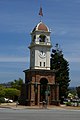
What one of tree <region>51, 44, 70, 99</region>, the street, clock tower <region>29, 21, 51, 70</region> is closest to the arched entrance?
clock tower <region>29, 21, 51, 70</region>

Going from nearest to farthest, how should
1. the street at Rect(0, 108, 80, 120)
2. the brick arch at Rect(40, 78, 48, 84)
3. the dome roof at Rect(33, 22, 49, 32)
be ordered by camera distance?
1. the street at Rect(0, 108, 80, 120)
2. the brick arch at Rect(40, 78, 48, 84)
3. the dome roof at Rect(33, 22, 49, 32)

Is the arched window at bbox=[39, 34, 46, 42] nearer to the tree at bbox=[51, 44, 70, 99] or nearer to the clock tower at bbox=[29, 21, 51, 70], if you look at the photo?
the clock tower at bbox=[29, 21, 51, 70]

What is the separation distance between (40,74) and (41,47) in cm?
513

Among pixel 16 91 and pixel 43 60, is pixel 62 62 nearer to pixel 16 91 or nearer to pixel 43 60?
pixel 43 60

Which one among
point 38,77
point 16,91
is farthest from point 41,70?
point 16,91

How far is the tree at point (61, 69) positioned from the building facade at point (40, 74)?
7.67m

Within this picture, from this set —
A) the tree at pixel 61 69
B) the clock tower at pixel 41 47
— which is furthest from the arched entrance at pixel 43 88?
the tree at pixel 61 69

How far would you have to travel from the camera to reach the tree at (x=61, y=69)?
7619 cm

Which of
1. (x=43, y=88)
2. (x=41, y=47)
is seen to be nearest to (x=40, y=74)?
(x=43, y=88)

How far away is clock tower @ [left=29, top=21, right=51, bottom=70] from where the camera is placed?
6762 centimetres

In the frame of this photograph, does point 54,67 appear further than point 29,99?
Yes

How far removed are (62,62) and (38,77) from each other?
45.3 feet

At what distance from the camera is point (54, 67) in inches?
3071

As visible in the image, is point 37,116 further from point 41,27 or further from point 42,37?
point 41,27
